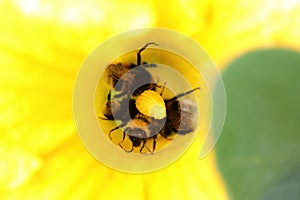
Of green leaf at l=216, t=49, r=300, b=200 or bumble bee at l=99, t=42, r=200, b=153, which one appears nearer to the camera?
green leaf at l=216, t=49, r=300, b=200

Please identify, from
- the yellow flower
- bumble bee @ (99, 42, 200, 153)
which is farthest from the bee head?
the yellow flower

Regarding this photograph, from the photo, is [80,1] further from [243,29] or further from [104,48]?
[243,29]

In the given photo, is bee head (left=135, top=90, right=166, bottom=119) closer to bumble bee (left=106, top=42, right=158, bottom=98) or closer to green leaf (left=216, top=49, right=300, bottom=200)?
bumble bee (left=106, top=42, right=158, bottom=98)

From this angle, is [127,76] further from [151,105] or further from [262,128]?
[262,128]

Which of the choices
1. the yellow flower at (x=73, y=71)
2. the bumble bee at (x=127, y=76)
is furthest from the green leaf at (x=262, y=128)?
the bumble bee at (x=127, y=76)

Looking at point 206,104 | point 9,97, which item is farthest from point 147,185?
point 9,97

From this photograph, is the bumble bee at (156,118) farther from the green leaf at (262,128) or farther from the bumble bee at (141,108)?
the green leaf at (262,128)

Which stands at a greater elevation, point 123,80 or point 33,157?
point 123,80
